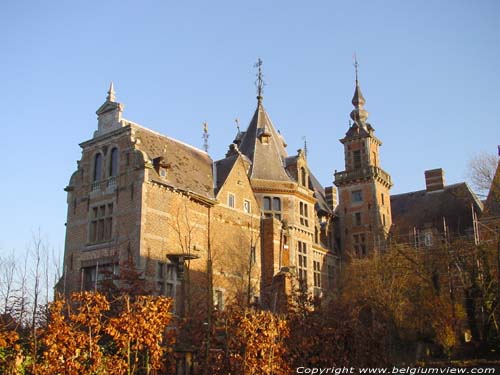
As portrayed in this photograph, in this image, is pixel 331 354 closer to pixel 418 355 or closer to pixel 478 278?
pixel 418 355

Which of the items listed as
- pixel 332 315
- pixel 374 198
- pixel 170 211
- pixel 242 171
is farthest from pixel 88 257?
pixel 374 198

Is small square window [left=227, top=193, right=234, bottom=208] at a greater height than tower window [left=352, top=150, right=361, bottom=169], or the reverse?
tower window [left=352, top=150, right=361, bottom=169]

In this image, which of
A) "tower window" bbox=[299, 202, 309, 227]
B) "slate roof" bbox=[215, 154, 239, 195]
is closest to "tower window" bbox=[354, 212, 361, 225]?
"tower window" bbox=[299, 202, 309, 227]

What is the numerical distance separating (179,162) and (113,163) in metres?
4.04

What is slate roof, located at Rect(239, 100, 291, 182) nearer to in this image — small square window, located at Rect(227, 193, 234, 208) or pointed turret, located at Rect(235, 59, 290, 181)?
pointed turret, located at Rect(235, 59, 290, 181)

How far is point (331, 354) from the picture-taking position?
16844mm

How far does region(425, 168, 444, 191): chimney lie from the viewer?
52250 mm

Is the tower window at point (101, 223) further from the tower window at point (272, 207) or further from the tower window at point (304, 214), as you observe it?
the tower window at point (304, 214)

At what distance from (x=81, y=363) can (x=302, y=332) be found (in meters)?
6.48

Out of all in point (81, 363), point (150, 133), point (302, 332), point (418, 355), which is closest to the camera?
point (81, 363)

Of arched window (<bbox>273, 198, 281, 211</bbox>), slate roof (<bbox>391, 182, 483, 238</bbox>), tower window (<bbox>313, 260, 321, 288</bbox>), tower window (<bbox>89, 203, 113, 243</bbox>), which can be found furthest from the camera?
slate roof (<bbox>391, 182, 483, 238</bbox>)

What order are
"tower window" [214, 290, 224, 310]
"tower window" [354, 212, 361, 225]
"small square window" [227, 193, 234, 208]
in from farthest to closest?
"tower window" [354, 212, 361, 225], "small square window" [227, 193, 234, 208], "tower window" [214, 290, 224, 310]

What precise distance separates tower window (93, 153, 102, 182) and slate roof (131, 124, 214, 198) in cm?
271

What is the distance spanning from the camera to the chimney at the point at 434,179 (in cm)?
5225
